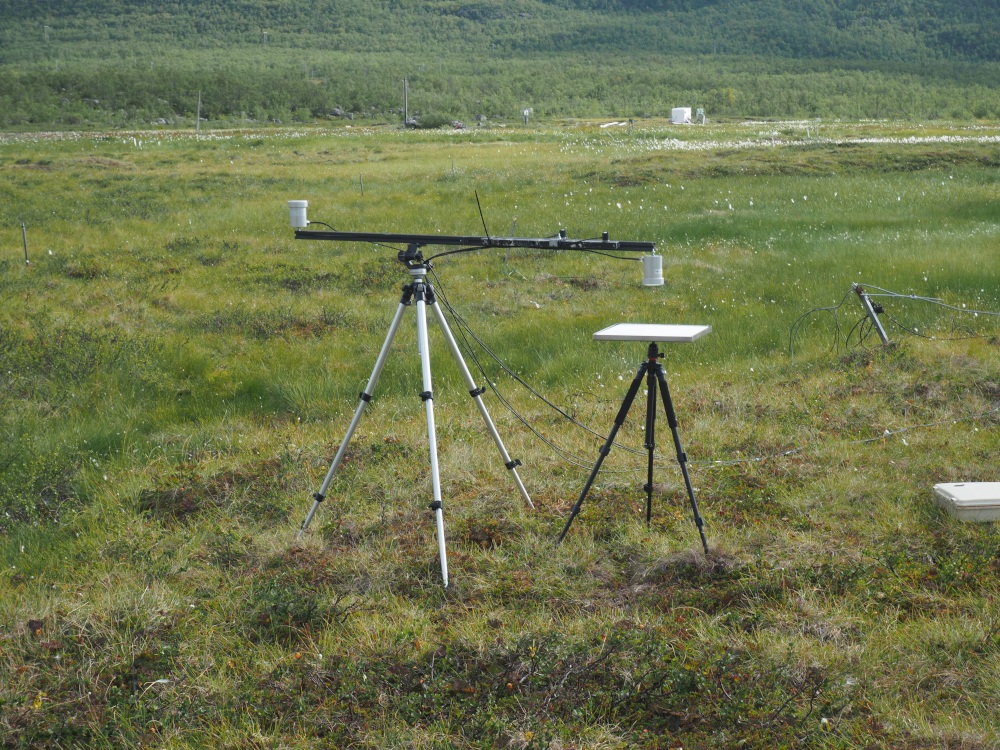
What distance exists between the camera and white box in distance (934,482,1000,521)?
653 centimetres

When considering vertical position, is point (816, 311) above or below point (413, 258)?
below

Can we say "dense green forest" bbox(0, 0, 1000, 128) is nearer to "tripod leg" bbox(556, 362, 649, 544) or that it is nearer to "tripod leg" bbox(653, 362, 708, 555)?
"tripod leg" bbox(556, 362, 649, 544)

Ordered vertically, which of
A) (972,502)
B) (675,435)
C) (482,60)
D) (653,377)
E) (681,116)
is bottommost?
(972,502)

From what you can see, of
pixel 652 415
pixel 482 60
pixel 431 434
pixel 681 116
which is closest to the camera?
pixel 431 434

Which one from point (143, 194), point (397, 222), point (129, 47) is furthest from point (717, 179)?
point (129, 47)

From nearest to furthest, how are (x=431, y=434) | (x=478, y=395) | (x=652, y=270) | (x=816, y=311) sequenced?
(x=652, y=270) → (x=431, y=434) → (x=478, y=395) → (x=816, y=311)

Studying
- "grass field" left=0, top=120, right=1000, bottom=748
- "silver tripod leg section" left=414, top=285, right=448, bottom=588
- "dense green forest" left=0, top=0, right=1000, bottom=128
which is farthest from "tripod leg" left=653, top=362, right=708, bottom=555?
"dense green forest" left=0, top=0, right=1000, bottom=128

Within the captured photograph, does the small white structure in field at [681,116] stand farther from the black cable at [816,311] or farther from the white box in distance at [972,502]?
the white box in distance at [972,502]

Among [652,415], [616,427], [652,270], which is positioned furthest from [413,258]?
[652,415]

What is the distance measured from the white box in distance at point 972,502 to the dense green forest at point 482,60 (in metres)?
71.4

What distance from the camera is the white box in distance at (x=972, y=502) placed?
21.4 feet

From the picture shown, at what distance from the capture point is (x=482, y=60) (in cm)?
14125

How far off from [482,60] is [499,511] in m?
142

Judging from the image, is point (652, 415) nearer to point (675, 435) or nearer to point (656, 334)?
point (675, 435)
